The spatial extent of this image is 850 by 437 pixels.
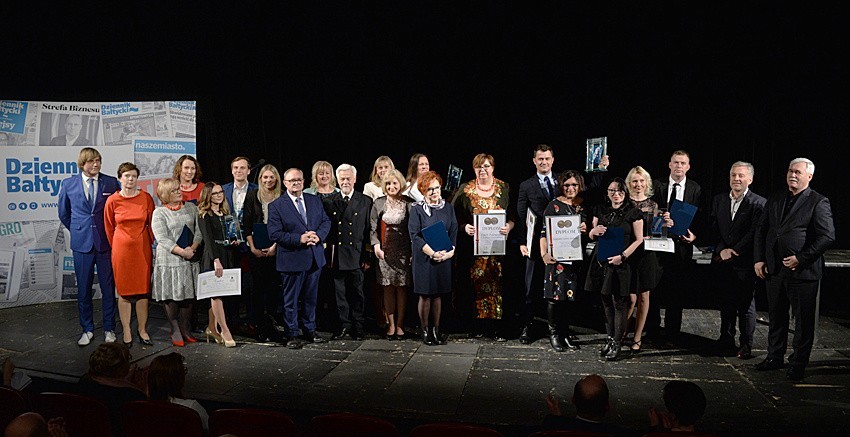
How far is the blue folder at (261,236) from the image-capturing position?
5441 mm

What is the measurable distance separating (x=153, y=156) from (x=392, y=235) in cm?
341

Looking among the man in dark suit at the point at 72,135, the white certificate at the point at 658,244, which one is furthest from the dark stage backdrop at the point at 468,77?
the white certificate at the point at 658,244

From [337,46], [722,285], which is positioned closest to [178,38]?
[337,46]

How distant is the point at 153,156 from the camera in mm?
7207

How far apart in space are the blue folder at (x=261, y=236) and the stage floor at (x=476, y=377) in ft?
2.85

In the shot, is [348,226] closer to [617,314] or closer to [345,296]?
[345,296]

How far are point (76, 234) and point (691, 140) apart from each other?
585cm

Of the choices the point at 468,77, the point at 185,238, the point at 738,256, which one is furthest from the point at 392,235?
the point at 738,256

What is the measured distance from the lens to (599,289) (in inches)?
200

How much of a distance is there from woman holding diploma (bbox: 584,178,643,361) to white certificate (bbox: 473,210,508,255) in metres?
0.76

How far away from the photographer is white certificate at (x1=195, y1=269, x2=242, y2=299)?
518 centimetres

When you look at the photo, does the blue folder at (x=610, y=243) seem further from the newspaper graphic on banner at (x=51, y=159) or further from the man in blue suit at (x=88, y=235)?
the newspaper graphic on banner at (x=51, y=159)

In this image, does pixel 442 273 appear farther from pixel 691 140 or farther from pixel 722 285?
pixel 691 140

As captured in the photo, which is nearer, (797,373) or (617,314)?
(797,373)
